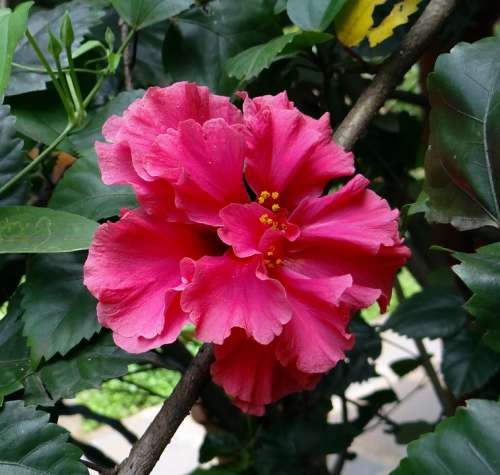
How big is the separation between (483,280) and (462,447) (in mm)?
110

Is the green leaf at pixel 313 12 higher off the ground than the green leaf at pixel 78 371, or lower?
higher

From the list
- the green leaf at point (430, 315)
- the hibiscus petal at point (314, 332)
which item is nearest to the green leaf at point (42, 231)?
the hibiscus petal at point (314, 332)

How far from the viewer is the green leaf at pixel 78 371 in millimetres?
506

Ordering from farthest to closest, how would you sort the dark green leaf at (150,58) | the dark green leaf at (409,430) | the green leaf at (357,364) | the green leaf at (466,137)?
the dark green leaf at (409,430), the green leaf at (357,364), the dark green leaf at (150,58), the green leaf at (466,137)

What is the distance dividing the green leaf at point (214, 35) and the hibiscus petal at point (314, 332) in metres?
0.32

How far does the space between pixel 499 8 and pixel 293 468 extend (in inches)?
27.6

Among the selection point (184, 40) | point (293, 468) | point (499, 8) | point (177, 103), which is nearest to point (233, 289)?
point (177, 103)

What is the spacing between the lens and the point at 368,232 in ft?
1.45

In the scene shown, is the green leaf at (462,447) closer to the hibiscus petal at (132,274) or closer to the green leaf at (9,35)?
the hibiscus petal at (132,274)

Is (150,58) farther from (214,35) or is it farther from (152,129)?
(152,129)

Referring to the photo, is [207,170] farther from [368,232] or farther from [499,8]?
[499,8]

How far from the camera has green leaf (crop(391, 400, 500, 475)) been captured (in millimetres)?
405

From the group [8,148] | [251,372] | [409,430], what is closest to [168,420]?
[251,372]

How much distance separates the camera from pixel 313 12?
606 millimetres
